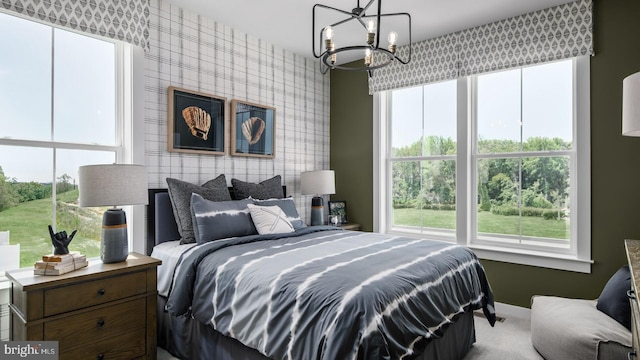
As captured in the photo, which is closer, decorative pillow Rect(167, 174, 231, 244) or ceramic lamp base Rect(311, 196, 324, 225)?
decorative pillow Rect(167, 174, 231, 244)

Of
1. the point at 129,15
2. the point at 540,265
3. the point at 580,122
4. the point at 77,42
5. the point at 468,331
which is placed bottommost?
the point at 468,331

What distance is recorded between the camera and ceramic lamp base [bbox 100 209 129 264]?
226 centimetres

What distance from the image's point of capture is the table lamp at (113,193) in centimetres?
212

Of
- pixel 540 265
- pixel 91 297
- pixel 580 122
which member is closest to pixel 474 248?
pixel 540 265

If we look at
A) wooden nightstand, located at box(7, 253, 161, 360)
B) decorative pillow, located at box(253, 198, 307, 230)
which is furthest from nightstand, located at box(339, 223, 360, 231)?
wooden nightstand, located at box(7, 253, 161, 360)

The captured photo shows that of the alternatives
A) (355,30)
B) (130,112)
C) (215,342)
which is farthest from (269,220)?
(355,30)

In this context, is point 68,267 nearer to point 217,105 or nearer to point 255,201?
point 255,201

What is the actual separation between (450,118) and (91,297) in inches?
139

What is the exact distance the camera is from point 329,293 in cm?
162

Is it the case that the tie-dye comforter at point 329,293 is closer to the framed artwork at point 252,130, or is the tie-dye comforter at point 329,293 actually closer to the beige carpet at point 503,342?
the beige carpet at point 503,342

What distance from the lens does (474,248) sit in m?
3.63

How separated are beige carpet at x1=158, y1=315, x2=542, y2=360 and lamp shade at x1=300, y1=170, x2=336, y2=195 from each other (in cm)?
196

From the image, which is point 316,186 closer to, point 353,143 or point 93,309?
point 353,143

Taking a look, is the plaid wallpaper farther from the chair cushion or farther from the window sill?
the chair cushion
